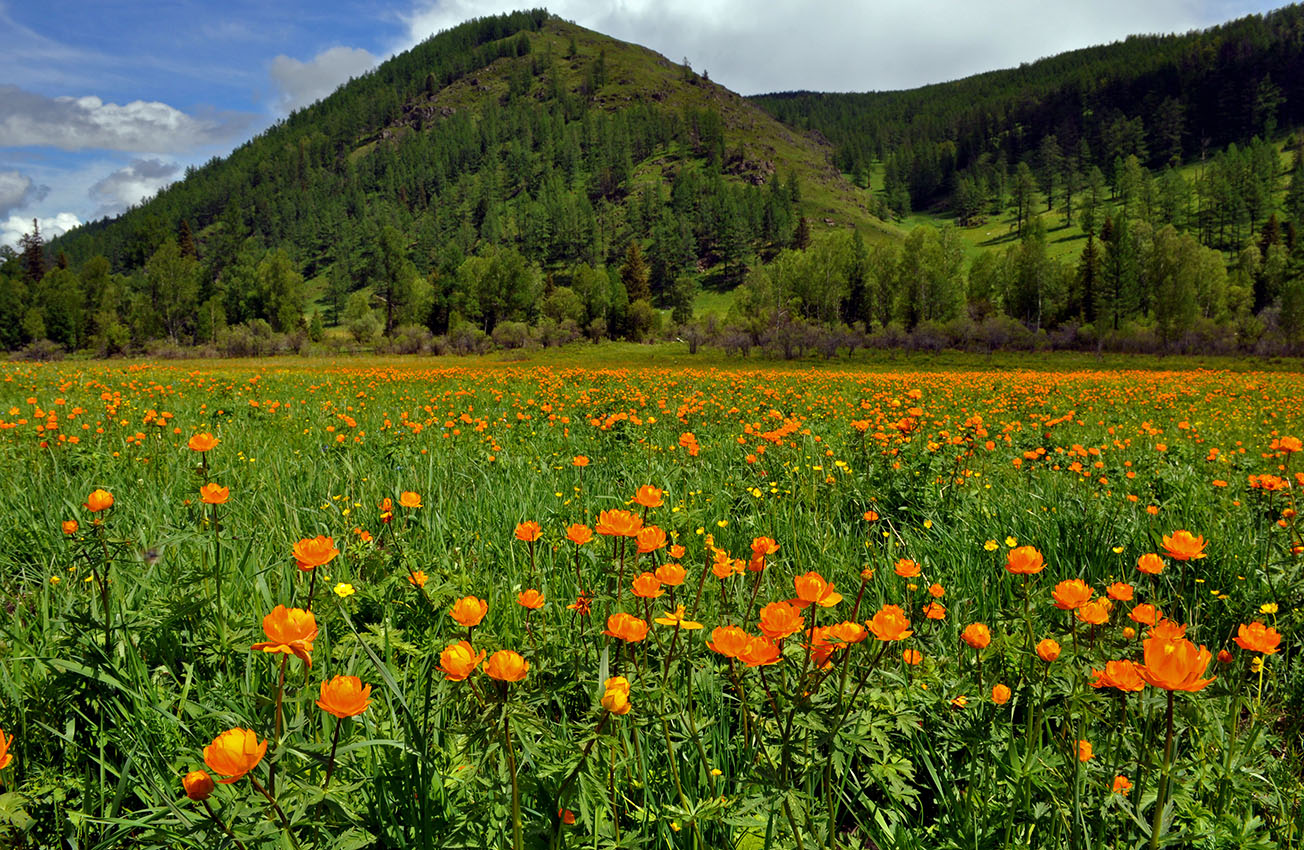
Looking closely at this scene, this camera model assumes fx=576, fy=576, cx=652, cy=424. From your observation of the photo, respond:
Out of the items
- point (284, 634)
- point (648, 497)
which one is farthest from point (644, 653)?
point (284, 634)

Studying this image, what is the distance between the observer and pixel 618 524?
1.75 meters

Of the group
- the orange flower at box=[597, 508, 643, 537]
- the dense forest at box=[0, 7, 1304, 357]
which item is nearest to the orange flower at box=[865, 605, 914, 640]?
the orange flower at box=[597, 508, 643, 537]

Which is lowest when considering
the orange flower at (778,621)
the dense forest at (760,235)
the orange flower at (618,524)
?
the orange flower at (778,621)

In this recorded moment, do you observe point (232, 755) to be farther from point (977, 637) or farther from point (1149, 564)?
point (1149, 564)

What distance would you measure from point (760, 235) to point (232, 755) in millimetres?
129178

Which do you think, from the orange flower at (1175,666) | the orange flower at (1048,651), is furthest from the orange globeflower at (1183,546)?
the orange flower at (1175,666)

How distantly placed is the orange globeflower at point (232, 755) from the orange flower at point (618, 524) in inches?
38.2

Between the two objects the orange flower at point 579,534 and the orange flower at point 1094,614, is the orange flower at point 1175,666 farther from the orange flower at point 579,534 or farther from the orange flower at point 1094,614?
the orange flower at point 579,534

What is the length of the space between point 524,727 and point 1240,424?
1166 cm

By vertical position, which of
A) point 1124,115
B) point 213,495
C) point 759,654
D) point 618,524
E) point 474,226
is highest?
point 1124,115

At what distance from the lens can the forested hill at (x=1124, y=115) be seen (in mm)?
138625

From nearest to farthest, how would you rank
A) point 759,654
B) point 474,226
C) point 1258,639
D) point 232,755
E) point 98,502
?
point 232,755
point 759,654
point 1258,639
point 98,502
point 474,226

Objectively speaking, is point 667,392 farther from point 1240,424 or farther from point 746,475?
point 1240,424

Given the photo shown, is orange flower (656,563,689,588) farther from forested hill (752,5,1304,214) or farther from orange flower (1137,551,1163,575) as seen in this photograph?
forested hill (752,5,1304,214)
